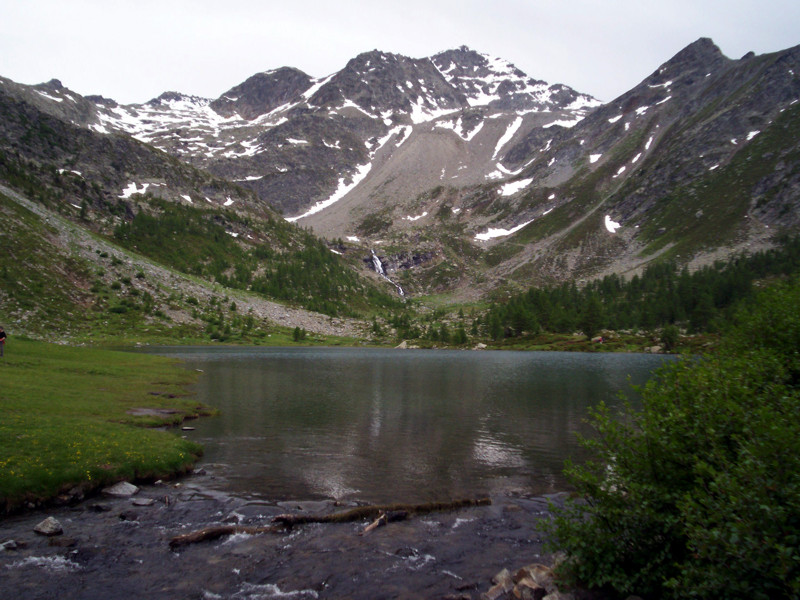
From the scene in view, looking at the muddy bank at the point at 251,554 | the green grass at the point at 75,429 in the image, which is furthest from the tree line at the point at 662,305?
the muddy bank at the point at 251,554

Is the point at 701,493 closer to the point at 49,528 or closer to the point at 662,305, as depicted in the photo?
the point at 49,528

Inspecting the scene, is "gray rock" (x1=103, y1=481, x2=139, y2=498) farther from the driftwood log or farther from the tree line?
the tree line

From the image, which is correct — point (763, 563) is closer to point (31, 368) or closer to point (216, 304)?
point (31, 368)

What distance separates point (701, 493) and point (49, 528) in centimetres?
2112

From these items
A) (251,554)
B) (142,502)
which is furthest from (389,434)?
(251,554)

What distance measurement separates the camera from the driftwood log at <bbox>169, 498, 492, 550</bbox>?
16.6 m

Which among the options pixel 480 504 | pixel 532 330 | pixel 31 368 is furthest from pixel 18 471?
pixel 532 330

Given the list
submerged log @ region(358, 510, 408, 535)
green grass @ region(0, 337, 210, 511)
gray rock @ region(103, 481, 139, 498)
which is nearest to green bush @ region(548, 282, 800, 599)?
submerged log @ region(358, 510, 408, 535)

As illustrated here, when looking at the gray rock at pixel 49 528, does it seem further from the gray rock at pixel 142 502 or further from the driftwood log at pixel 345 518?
the driftwood log at pixel 345 518

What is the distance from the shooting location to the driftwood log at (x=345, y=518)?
653 inches

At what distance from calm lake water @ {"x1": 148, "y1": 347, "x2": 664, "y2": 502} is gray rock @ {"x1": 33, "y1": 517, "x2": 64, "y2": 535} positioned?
7.10 m

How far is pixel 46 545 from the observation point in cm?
1524

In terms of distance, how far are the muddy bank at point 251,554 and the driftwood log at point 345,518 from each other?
12.3 inches

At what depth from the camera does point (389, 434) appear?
34.7 metres
